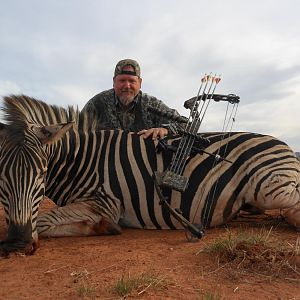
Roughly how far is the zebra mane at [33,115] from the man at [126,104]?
106cm

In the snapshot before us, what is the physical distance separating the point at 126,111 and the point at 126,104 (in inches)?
4.1

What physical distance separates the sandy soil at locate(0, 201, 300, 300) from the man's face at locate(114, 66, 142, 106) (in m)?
2.63

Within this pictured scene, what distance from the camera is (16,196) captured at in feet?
9.36

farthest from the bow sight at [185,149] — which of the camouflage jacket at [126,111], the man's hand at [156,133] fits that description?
the camouflage jacket at [126,111]

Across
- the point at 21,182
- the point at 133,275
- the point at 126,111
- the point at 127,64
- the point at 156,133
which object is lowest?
the point at 133,275

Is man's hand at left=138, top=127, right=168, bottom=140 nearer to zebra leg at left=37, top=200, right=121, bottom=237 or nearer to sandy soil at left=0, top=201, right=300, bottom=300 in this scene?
zebra leg at left=37, top=200, right=121, bottom=237

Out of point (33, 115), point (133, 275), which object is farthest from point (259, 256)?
point (33, 115)

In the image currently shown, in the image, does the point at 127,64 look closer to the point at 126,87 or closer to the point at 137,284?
the point at 126,87

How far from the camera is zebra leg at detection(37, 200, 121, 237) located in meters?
3.49

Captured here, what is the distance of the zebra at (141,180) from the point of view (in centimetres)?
361

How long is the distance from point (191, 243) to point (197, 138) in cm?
105

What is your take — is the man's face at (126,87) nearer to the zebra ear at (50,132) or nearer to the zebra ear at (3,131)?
the zebra ear at (50,132)

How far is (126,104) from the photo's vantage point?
5.45 meters

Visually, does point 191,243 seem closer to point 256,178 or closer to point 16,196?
point 256,178
